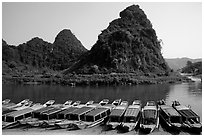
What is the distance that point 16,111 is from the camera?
1204 centimetres

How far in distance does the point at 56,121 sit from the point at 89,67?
35645 millimetres

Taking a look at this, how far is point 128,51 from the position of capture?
46469 mm

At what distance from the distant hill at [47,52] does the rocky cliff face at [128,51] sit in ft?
76.9

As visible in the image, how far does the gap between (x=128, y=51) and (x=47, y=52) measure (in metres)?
39.7

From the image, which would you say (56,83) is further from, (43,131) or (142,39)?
(43,131)

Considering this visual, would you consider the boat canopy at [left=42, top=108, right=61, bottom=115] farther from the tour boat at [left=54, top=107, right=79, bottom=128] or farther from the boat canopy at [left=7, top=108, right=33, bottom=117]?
the boat canopy at [left=7, top=108, right=33, bottom=117]

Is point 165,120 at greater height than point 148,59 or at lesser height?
lesser

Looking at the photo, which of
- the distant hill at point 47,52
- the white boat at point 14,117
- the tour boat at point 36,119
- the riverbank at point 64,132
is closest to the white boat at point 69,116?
the riverbank at point 64,132

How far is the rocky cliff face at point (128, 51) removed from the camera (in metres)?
44.7

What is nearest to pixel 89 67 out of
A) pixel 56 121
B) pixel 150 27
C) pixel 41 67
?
pixel 150 27

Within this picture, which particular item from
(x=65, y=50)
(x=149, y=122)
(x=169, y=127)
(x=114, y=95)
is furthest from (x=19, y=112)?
(x=65, y=50)

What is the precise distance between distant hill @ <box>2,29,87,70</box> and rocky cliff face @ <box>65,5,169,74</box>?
2344cm

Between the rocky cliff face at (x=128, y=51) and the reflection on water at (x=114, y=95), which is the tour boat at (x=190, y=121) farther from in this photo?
the rocky cliff face at (x=128, y=51)

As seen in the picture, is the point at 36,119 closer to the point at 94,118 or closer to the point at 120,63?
the point at 94,118
